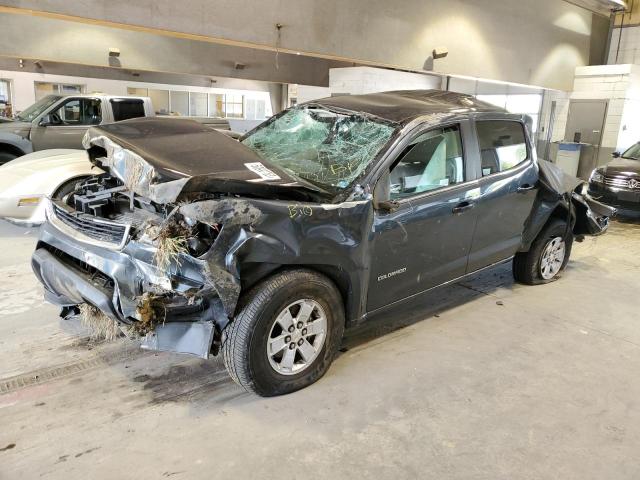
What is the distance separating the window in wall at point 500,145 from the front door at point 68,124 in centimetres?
704

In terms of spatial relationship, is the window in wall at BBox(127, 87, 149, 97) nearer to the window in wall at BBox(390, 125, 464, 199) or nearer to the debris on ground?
the debris on ground

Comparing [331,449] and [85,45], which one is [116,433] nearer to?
[331,449]

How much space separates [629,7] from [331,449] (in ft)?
49.7

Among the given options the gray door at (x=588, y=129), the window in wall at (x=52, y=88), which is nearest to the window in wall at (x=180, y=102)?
the window in wall at (x=52, y=88)

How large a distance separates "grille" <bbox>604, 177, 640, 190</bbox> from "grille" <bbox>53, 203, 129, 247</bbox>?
319 inches

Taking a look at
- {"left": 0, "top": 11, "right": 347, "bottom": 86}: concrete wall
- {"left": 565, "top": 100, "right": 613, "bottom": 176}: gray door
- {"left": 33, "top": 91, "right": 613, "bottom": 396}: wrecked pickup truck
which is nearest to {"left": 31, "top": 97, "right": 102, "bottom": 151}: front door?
{"left": 0, "top": 11, "right": 347, "bottom": 86}: concrete wall

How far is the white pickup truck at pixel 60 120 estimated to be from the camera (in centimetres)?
820

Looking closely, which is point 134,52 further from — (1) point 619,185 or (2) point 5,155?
(1) point 619,185

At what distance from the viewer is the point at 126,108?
8828 millimetres

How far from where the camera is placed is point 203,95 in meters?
17.8

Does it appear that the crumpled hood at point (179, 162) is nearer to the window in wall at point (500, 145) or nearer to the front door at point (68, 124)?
the window in wall at point (500, 145)

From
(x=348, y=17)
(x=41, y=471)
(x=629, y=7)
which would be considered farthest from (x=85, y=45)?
(x=629, y=7)

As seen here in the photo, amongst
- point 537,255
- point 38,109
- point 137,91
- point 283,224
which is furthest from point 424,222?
point 137,91

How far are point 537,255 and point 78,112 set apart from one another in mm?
7641
